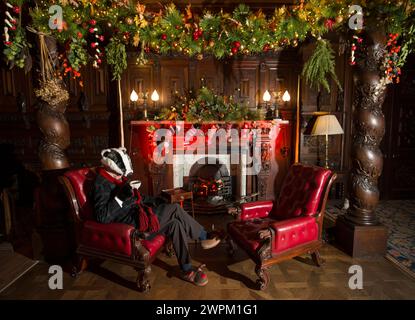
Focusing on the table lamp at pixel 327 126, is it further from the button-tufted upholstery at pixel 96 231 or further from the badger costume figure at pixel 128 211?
the button-tufted upholstery at pixel 96 231

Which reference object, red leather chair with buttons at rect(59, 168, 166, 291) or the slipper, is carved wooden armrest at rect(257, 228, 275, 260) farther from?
red leather chair with buttons at rect(59, 168, 166, 291)

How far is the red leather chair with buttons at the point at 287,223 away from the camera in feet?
9.61

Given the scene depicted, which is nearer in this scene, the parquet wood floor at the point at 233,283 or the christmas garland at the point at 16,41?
the parquet wood floor at the point at 233,283

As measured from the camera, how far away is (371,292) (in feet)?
9.48

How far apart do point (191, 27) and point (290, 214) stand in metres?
2.80

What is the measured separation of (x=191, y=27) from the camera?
3.87 metres

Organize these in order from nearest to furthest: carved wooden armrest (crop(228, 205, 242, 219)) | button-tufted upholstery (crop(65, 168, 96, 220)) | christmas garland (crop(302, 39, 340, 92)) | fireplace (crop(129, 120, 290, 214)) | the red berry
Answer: button-tufted upholstery (crop(65, 168, 96, 220))
carved wooden armrest (crop(228, 205, 242, 219))
christmas garland (crop(302, 39, 340, 92))
the red berry
fireplace (crop(129, 120, 290, 214))

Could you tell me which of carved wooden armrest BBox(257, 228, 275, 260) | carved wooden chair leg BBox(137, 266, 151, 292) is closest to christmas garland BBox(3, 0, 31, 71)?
carved wooden chair leg BBox(137, 266, 151, 292)

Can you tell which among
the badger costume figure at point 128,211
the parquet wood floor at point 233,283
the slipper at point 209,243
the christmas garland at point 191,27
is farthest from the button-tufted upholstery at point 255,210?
the christmas garland at point 191,27

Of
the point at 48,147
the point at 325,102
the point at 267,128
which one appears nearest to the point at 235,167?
the point at 267,128

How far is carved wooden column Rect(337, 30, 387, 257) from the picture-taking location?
139 inches

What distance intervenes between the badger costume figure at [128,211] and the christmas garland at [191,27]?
1334mm

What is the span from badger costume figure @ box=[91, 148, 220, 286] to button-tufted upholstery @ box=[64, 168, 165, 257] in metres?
0.09

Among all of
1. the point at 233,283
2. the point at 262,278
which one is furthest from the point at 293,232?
the point at 233,283
